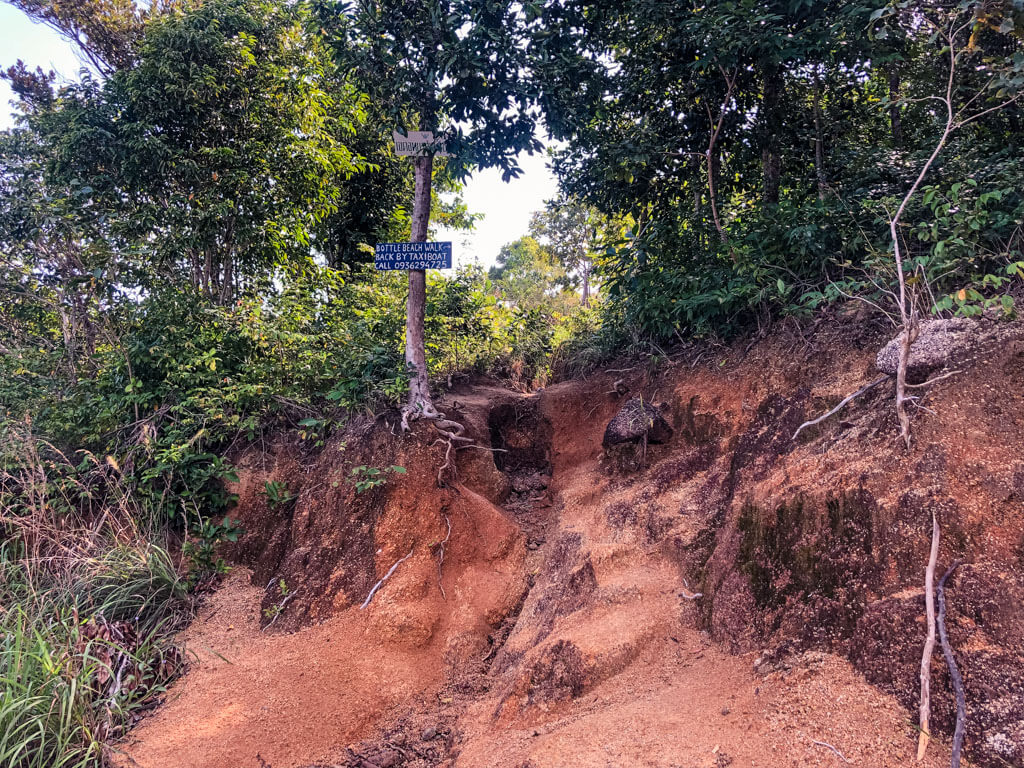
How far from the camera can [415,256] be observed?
4.98 m

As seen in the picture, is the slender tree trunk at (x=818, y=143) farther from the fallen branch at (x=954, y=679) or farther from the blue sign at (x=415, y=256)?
the fallen branch at (x=954, y=679)

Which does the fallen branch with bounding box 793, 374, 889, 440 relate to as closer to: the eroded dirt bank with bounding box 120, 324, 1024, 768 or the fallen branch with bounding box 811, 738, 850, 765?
the eroded dirt bank with bounding box 120, 324, 1024, 768

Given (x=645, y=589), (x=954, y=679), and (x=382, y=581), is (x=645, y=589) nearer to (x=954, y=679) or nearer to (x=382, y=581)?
(x=954, y=679)

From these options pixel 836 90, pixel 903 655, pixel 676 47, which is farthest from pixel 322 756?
pixel 836 90

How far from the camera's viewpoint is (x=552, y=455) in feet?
19.9

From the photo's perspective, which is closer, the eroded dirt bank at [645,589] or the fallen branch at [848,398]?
the eroded dirt bank at [645,589]

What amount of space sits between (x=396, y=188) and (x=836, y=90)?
6274 mm

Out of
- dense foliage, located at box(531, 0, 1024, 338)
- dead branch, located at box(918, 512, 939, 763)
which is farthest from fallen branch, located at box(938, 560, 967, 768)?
dense foliage, located at box(531, 0, 1024, 338)

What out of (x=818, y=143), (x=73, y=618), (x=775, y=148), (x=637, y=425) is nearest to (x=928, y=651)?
(x=637, y=425)

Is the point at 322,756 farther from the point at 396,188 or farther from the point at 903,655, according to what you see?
the point at 396,188

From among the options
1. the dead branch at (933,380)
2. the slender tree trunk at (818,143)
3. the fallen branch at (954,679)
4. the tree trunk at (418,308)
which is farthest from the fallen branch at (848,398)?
the tree trunk at (418,308)

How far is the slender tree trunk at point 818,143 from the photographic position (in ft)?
15.7

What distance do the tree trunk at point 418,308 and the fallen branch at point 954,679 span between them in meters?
3.85

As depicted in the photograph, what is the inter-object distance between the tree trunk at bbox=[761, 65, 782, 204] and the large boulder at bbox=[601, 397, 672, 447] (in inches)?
90.5
